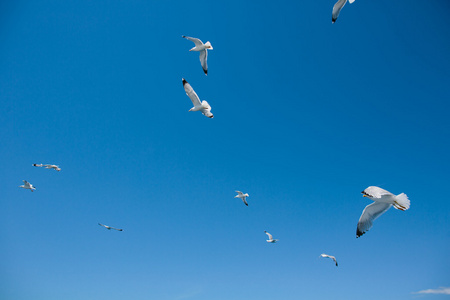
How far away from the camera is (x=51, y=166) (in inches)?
840

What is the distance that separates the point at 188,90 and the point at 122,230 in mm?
14126

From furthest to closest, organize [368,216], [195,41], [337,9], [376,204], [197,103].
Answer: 1. [197,103]
2. [195,41]
3. [337,9]
4. [368,216]
5. [376,204]

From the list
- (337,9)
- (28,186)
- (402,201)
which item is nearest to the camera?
(402,201)

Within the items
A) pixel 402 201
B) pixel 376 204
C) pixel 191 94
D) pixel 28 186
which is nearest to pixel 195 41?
pixel 191 94

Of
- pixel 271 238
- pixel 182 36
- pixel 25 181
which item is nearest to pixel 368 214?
pixel 182 36

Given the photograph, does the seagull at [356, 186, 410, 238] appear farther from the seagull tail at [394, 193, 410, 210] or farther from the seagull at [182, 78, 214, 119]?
the seagull at [182, 78, 214, 119]

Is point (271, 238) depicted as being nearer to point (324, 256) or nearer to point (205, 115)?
point (324, 256)

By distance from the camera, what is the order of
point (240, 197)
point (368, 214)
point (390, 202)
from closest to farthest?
point (390, 202), point (368, 214), point (240, 197)

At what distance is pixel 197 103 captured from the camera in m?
15.9

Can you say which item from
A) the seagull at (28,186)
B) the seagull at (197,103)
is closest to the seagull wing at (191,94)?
the seagull at (197,103)

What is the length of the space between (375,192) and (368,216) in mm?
1436

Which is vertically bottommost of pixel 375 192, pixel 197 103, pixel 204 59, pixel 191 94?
pixel 375 192

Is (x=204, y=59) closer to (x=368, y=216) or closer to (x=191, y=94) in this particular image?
(x=191, y=94)

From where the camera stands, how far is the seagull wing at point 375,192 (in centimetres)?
970
